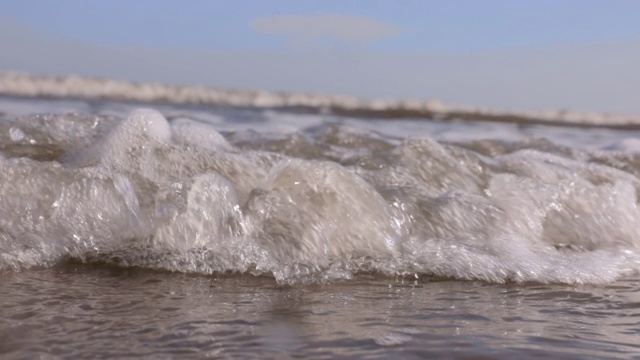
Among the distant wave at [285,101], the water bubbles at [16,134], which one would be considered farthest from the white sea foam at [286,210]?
the distant wave at [285,101]

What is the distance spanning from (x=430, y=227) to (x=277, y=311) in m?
0.82

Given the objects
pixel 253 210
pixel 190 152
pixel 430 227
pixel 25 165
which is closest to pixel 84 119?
pixel 190 152

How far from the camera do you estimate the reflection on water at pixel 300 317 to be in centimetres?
135

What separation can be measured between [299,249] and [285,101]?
5230mm

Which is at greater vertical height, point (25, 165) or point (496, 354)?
point (25, 165)

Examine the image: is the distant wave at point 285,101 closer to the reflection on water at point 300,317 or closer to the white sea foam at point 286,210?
the white sea foam at point 286,210

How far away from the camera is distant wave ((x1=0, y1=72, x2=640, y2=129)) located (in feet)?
20.8

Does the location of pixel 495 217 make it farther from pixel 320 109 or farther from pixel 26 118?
pixel 320 109

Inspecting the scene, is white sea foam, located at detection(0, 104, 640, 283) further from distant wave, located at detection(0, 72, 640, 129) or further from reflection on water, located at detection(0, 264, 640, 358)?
distant wave, located at detection(0, 72, 640, 129)

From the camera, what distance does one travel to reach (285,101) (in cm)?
725

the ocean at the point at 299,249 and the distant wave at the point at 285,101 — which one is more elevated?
the distant wave at the point at 285,101

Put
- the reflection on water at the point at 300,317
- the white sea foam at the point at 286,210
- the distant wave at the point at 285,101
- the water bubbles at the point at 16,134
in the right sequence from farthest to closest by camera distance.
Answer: the distant wave at the point at 285,101, the water bubbles at the point at 16,134, the white sea foam at the point at 286,210, the reflection on water at the point at 300,317

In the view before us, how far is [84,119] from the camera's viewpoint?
2816mm

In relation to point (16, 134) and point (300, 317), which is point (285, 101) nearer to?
point (16, 134)
